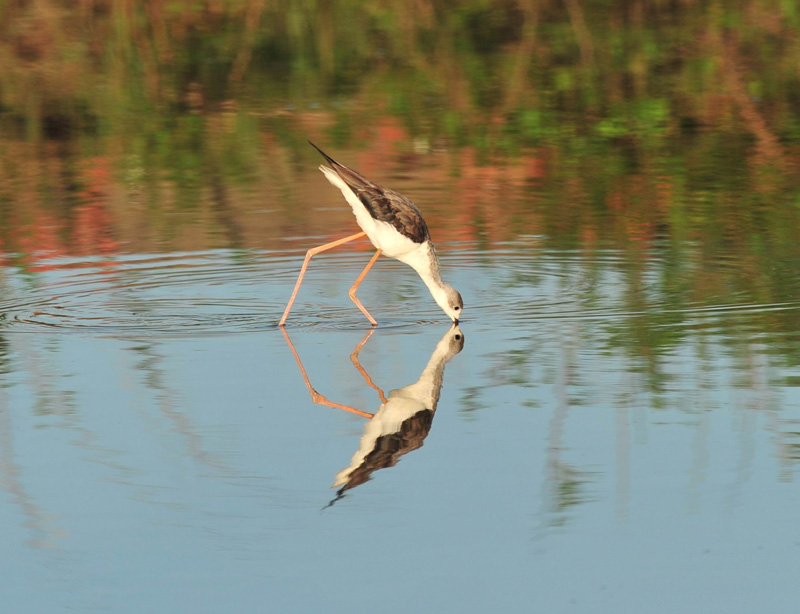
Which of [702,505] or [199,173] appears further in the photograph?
[199,173]

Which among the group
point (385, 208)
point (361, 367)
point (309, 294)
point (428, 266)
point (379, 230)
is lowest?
point (309, 294)

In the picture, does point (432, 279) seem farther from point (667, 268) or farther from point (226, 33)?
point (226, 33)

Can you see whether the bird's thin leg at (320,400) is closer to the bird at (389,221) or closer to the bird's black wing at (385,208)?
the bird at (389,221)

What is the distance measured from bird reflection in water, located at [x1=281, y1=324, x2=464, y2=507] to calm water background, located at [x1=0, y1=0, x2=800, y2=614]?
0.06 meters

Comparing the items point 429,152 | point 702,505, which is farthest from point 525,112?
point 702,505

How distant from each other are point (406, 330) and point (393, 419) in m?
2.10

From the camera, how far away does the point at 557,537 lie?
5.12 m

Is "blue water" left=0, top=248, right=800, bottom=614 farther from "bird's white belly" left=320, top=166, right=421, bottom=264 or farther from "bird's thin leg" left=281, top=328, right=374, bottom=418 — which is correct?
"bird's white belly" left=320, top=166, right=421, bottom=264

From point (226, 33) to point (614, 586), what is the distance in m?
17.9

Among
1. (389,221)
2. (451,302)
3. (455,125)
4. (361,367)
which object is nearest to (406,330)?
(451,302)

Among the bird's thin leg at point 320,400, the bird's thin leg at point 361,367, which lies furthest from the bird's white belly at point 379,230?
the bird's thin leg at point 320,400

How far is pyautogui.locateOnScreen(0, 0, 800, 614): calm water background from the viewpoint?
504 cm

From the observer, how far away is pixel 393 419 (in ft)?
22.1

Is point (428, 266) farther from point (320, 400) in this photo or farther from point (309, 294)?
point (320, 400)
